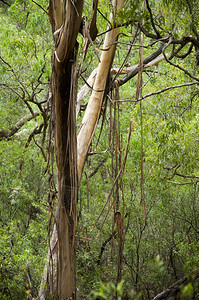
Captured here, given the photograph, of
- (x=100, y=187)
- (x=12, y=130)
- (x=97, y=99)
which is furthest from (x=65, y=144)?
(x=12, y=130)

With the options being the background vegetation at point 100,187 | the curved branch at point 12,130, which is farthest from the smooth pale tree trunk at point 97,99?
the curved branch at point 12,130

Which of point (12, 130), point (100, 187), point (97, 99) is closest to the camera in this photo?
point (97, 99)

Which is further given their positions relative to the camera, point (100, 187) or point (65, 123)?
point (100, 187)

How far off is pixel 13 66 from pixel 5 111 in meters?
1.27

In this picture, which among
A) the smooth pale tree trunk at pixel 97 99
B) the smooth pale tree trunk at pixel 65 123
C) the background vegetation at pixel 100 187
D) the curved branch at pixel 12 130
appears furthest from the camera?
the curved branch at pixel 12 130

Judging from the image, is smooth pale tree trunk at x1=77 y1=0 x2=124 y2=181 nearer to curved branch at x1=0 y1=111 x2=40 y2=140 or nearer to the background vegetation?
the background vegetation

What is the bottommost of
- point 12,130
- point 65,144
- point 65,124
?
point 65,144

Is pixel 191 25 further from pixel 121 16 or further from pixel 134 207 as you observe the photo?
pixel 134 207

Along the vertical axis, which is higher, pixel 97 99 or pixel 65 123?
pixel 97 99

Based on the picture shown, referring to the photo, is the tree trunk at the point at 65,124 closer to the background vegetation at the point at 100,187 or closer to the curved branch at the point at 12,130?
the background vegetation at the point at 100,187

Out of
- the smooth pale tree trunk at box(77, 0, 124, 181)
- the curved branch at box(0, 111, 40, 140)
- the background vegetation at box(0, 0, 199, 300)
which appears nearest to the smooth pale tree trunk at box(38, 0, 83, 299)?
the smooth pale tree trunk at box(77, 0, 124, 181)

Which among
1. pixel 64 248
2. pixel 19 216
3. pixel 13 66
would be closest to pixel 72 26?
pixel 64 248

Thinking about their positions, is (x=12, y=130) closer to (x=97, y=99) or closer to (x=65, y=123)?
(x=97, y=99)

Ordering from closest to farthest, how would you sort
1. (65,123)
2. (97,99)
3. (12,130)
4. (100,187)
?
(65,123) < (97,99) < (100,187) < (12,130)
